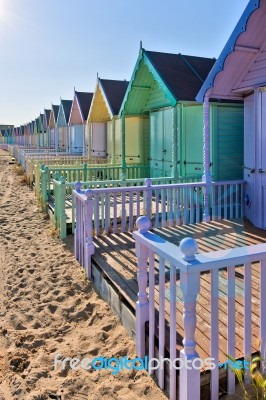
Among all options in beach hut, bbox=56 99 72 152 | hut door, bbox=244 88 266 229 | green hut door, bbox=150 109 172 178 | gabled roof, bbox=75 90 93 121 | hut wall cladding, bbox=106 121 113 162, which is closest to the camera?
hut door, bbox=244 88 266 229

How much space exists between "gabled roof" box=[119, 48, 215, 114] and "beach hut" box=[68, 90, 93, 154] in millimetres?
8399

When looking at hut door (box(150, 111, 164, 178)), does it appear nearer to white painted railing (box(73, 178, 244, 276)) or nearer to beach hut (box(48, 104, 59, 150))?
white painted railing (box(73, 178, 244, 276))

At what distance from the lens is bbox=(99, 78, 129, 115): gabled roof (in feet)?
48.2

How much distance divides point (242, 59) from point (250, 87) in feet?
1.77

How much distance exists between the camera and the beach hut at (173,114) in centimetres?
915

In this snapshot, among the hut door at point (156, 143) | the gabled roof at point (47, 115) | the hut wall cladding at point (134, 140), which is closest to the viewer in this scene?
the hut door at point (156, 143)

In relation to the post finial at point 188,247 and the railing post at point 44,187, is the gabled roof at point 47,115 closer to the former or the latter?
the railing post at point 44,187

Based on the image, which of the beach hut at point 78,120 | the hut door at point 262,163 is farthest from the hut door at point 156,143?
the beach hut at point 78,120

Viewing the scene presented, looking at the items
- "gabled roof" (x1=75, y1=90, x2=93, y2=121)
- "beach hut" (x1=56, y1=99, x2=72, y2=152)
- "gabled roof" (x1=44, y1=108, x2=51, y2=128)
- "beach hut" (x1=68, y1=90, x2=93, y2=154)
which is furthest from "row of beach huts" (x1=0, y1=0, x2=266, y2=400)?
"gabled roof" (x1=44, y1=108, x2=51, y2=128)

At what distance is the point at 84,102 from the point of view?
68.0ft

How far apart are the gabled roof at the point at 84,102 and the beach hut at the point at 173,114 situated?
6.51 metres

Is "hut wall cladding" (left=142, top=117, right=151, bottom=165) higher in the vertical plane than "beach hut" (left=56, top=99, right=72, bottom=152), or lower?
lower

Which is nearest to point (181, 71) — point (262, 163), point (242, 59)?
point (242, 59)

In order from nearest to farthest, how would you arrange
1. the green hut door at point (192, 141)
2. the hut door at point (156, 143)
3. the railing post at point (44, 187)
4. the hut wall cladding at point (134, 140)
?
the green hut door at point (192, 141) < the railing post at point (44, 187) < the hut door at point (156, 143) < the hut wall cladding at point (134, 140)
